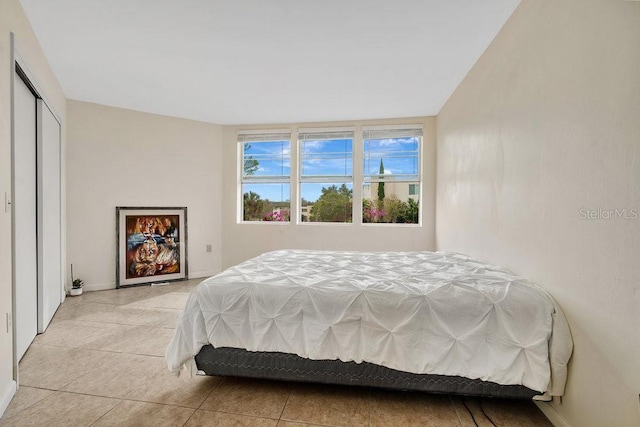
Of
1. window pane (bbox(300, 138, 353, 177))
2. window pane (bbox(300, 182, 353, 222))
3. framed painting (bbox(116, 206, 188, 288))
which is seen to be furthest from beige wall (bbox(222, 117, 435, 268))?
framed painting (bbox(116, 206, 188, 288))

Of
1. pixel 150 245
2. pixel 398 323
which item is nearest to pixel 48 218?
pixel 150 245

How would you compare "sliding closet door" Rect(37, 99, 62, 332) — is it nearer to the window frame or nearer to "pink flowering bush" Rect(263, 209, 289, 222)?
the window frame

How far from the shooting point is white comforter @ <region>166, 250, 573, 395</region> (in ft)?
5.45

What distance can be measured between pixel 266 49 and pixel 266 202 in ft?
9.49

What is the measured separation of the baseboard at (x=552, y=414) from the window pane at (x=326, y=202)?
351 centimetres

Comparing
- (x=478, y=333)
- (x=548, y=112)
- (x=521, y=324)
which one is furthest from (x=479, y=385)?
(x=548, y=112)

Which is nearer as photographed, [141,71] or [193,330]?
[193,330]

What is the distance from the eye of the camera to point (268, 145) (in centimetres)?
534

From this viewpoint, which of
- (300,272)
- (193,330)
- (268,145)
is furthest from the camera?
(268,145)

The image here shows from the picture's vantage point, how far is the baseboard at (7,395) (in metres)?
1.76

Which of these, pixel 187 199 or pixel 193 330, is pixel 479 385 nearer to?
pixel 193 330

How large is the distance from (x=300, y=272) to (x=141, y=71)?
2.77 meters

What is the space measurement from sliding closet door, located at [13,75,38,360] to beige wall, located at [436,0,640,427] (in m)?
3.33

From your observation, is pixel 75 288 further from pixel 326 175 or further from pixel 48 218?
pixel 326 175
